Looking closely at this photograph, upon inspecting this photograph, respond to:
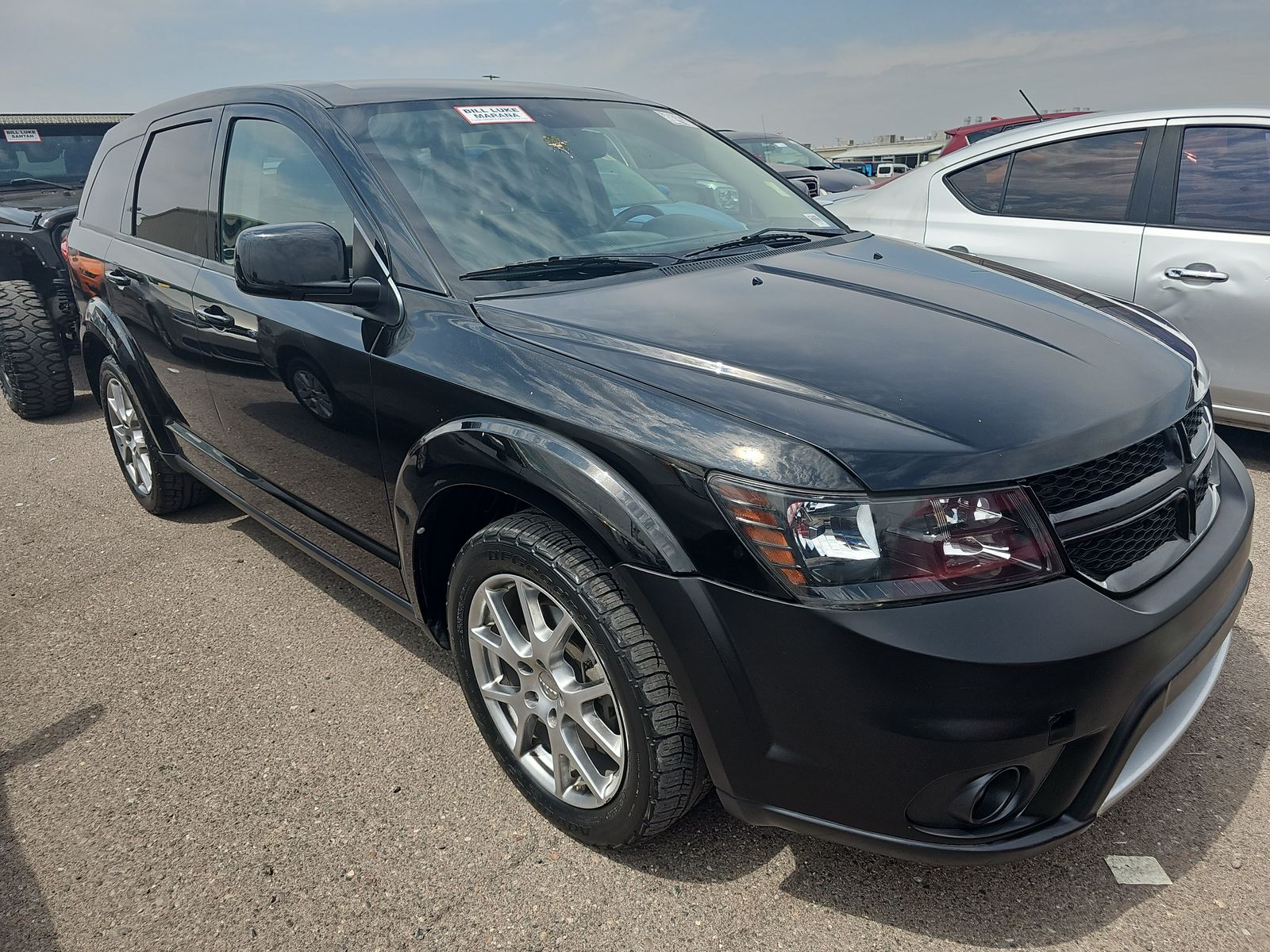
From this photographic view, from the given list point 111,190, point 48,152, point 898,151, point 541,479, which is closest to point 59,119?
point 48,152

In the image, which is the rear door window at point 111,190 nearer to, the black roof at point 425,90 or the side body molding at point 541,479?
the black roof at point 425,90

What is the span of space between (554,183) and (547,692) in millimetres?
1449

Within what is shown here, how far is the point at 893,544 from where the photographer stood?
1.54m

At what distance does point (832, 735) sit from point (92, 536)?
3768 mm

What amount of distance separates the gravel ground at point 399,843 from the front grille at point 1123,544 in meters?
0.74

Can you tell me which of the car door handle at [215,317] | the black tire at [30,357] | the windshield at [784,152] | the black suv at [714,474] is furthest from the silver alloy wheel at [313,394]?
the windshield at [784,152]

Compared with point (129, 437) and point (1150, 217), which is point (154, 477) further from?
point (1150, 217)

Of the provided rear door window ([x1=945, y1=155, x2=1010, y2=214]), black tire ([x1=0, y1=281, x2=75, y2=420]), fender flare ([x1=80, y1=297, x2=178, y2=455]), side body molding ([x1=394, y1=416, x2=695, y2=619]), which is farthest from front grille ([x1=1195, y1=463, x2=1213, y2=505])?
black tire ([x1=0, y1=281, x2=75, y2=420])

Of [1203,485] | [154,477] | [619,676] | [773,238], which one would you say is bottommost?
[154,477]

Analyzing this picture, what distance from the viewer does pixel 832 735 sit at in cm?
159

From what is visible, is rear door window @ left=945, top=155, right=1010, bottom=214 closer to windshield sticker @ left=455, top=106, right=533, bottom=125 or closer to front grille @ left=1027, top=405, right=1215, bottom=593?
windshield sticker @ left=455, top=106, right=533, bottom=125

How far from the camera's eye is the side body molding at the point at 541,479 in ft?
5.54

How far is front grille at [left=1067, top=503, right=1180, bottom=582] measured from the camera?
1625mm

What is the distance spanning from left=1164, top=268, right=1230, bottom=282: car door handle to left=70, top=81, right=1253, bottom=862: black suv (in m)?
1.75
